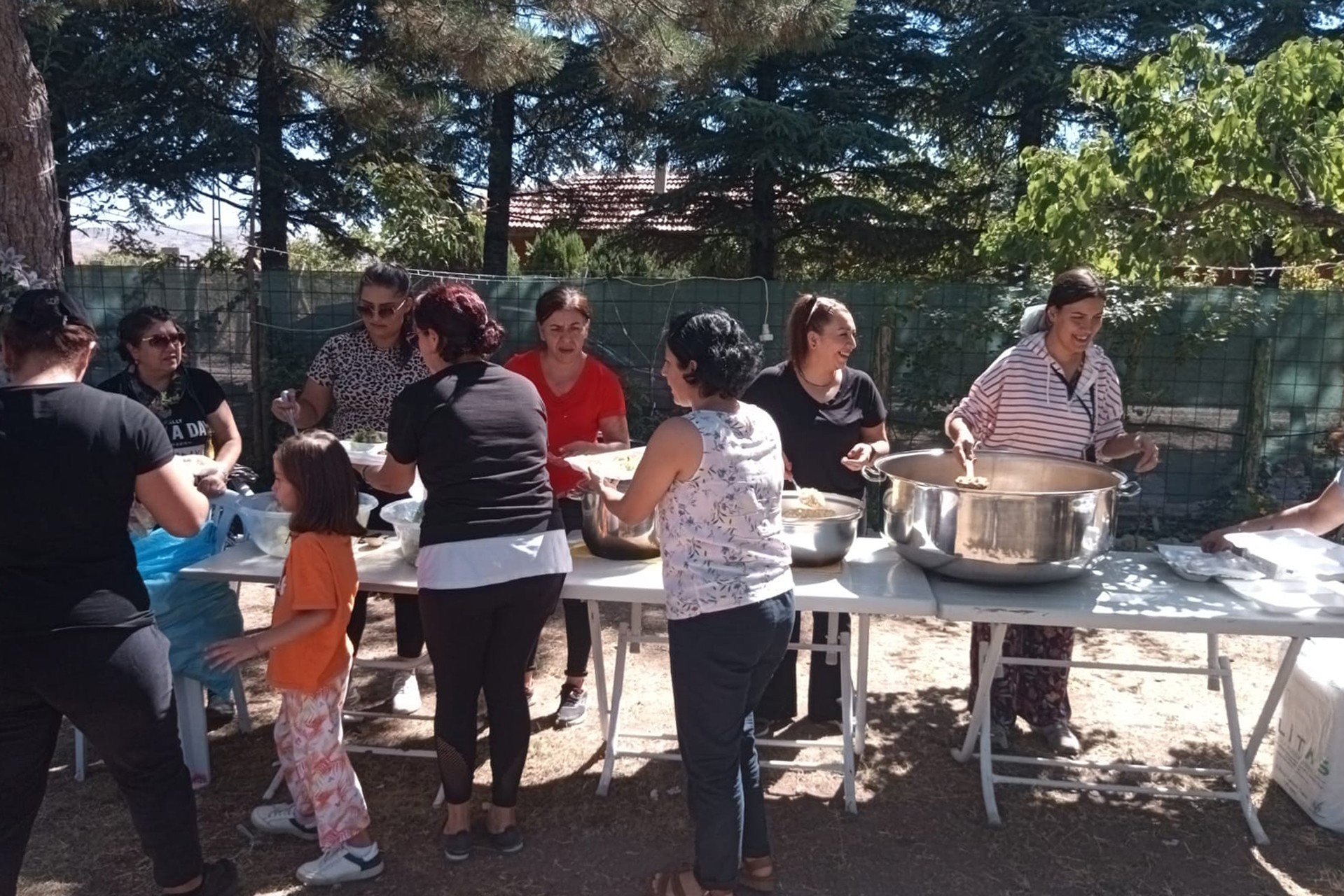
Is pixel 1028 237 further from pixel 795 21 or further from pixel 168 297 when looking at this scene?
pixel 168 297

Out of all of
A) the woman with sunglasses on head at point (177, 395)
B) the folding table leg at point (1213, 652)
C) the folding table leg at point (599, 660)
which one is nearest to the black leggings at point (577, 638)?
the folding table leg at point (599, 660)

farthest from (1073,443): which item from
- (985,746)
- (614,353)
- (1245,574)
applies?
(614,353)

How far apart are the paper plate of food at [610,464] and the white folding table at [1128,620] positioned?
93cm

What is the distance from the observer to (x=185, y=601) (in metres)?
3.14

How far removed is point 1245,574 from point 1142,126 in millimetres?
1732

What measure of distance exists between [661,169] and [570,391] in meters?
8.54

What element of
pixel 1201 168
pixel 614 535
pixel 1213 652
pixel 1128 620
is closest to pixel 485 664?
pixel 614 535

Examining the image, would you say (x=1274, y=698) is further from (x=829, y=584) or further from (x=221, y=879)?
(x=221, y=879)

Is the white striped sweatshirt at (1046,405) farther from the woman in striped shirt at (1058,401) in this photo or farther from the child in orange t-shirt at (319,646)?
the child in orange t-shirt at (319,646)

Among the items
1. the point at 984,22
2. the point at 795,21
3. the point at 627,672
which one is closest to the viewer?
the point at 627,672

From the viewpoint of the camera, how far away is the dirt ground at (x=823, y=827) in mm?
2738

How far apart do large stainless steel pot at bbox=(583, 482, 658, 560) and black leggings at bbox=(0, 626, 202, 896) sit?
3.84ft

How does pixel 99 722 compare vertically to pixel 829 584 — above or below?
below

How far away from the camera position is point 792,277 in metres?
11.2
